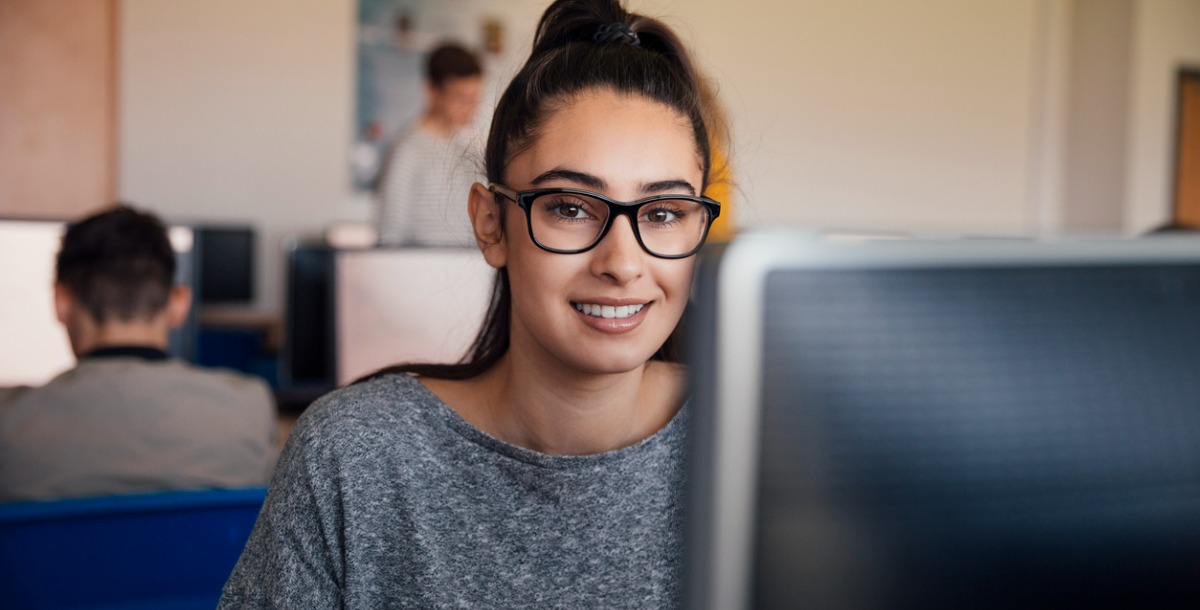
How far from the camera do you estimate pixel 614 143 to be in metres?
0.88

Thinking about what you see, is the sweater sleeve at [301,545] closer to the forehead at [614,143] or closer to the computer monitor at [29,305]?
the forehead at [614,143]

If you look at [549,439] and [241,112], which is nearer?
[549,439]

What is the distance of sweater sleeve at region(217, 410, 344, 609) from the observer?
33.8 inches

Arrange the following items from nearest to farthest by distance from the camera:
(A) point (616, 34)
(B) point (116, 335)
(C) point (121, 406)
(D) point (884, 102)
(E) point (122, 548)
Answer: (A) point (616, 34) < (E) point (122, 548) < (C) point (121, 406) < (B) point (116, 335) < (D) point (884, 102)

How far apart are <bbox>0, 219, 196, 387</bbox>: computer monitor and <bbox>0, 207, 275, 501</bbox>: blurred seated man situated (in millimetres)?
197

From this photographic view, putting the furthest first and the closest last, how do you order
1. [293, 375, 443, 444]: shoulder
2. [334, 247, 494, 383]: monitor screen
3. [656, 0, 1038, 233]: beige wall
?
1. [656, 0, 1038, 233]: beige wall
2. [334, 247, 494, 383]: monitor screen
3. [293, 375, 443, 444]: shoulder

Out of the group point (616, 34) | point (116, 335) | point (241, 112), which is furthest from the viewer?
point (241, 112)

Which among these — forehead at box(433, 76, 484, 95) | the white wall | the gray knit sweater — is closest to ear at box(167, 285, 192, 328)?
the gray knit sweater

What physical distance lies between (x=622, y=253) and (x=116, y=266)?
55.2 inches

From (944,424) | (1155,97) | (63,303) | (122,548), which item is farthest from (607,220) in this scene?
(1155,97)

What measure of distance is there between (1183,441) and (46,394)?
5.10 feet

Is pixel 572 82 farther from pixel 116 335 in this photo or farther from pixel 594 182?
pixel 116 335

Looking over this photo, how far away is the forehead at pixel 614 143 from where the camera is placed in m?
0.86

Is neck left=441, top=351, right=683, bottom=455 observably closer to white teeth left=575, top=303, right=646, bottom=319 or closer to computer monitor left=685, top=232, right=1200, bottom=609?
white teeth left=575, top=303, right=646, bottom=319
